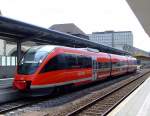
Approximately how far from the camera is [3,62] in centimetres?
2983

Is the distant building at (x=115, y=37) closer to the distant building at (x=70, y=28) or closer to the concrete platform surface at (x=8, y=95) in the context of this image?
the distant building at (x=70, y=28)

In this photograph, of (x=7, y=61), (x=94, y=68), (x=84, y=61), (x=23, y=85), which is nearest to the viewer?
(x=23, y=85)

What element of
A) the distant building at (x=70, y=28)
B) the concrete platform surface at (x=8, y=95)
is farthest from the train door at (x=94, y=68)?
the distant building at (x=70, y=28)

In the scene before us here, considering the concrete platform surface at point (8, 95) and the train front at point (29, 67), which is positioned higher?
the train front at point (29, 67)

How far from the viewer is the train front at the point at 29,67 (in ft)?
51.6

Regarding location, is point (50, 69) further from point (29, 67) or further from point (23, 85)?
point (23, 85)

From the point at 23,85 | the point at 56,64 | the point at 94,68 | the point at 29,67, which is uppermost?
the point at 56,64

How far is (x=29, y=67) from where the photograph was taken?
16266 millimetres

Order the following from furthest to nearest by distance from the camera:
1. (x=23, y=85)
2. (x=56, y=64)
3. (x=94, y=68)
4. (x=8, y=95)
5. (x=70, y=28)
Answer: (x=70, y=28), (x=94, y=68), (x=56, y=64), (x=8, y=95), (x=23, y=85)

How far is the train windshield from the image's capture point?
16.1 meters

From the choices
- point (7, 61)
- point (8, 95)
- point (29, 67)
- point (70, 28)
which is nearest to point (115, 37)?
point (70, 28)

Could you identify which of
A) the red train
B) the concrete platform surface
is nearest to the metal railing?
the red train

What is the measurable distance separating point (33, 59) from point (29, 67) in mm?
546

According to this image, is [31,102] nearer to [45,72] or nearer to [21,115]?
[45,72]
